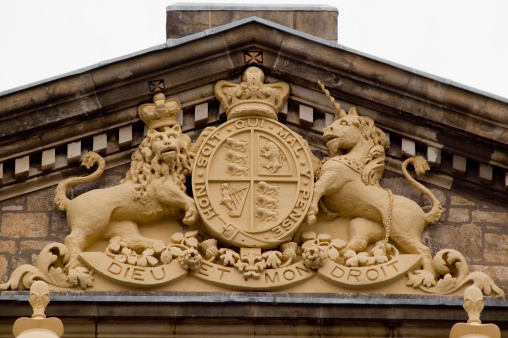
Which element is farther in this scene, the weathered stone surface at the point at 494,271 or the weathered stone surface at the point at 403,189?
the weathered stone surface at the point at 403,189

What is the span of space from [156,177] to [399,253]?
234 cm

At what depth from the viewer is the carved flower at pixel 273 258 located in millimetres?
15742

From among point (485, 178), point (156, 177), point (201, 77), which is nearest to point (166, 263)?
point (156, 177)

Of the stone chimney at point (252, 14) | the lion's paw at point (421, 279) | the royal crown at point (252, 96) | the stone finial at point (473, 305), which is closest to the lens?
the stone finial at point (473, 305)

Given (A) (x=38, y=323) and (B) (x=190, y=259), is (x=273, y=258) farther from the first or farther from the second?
(A) (x=38, y=323)

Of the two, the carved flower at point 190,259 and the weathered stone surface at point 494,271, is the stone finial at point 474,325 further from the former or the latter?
the carved flower at point 190,259

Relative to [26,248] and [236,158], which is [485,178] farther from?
[26,248]

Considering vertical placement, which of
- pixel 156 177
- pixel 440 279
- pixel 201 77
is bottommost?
pixel 440 279

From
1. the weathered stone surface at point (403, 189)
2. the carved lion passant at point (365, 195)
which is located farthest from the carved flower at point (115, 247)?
the weathered stone surface at point (403, 189)

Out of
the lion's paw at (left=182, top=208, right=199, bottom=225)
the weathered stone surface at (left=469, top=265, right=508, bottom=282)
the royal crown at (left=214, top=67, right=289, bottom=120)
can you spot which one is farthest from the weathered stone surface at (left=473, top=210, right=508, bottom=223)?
the lion's paw at (left=182, top=208, right=199, bottom=225)

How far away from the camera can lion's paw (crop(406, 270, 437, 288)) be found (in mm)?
15742

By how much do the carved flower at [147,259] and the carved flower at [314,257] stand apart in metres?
1.35

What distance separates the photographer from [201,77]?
16.6m

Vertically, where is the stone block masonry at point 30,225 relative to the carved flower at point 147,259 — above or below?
above
